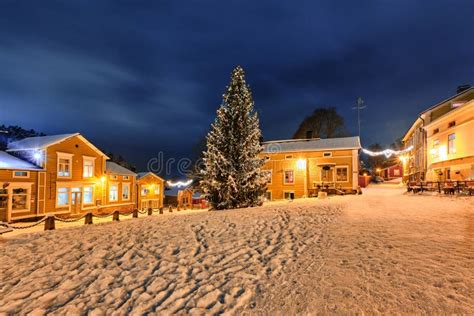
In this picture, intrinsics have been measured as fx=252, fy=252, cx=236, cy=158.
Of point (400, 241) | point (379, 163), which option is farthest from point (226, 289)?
point (379, 163)

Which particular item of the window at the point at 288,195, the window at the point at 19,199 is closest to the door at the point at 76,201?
the window at the point at 19,199

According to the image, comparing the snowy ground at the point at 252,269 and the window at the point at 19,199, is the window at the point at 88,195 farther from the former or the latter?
the snowy ground at the point at 252,269

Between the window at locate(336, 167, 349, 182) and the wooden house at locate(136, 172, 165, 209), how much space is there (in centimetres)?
2501

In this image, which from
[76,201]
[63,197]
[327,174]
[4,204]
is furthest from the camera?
[327,174]

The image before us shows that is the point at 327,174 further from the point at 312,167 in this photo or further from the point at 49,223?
the point at 49,223

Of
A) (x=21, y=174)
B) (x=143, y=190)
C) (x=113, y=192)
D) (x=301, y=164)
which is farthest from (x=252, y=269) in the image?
(x=143, y=190)

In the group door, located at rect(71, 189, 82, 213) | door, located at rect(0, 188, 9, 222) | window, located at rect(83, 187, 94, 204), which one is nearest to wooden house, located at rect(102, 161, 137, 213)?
window, located at rect(83, 187, 94, 204)

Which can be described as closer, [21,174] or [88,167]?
[21,174]

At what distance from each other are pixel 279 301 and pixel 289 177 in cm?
2537

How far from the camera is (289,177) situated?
29250mm

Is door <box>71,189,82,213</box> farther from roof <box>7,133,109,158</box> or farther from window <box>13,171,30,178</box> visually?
roof <box>7,133,109,158</box>

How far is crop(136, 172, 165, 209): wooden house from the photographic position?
1356 inches

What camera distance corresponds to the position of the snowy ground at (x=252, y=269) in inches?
172

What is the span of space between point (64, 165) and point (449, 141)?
35.0m
